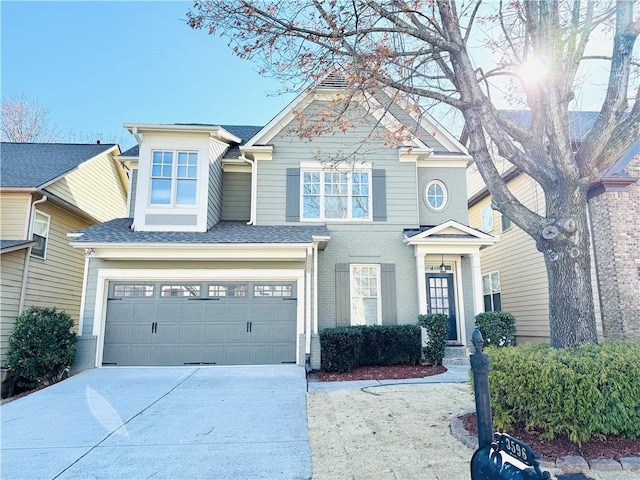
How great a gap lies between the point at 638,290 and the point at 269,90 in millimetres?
9565

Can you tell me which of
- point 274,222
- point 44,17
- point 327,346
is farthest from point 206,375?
point 44,17

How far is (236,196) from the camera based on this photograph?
1207cm

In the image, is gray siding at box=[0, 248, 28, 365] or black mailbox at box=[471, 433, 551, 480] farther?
gray siding at box=[0, 248, 28, 365]

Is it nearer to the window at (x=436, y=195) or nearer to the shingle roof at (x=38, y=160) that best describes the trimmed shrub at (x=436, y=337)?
the window at (x=436, y=195)

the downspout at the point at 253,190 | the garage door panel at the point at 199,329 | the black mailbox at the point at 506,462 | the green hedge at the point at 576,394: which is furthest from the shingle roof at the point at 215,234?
the black mailbox at the point at 506,462

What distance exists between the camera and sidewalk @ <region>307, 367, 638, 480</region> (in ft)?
12.1

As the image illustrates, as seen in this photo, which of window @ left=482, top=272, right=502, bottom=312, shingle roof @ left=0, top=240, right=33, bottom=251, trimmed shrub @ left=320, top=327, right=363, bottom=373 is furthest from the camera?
window @ left=482, top=272, right=502, bottom=312

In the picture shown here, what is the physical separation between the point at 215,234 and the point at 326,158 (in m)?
3.74

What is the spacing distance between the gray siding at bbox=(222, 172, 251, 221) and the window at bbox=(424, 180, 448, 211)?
5404 mm

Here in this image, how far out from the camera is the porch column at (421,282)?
10523 mm

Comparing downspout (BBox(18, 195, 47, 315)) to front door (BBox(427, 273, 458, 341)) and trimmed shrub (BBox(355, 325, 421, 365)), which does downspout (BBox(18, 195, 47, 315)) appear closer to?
trimmed shrub (BBox(355, 325, 421, 365))

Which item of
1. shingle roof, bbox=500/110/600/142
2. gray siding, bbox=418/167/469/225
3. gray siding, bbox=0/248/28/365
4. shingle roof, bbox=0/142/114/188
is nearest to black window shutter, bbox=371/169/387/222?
gray siding, bbox=418/167/469/225

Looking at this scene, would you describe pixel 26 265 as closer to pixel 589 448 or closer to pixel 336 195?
pixel 336 195

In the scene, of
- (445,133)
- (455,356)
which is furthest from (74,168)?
(455,356)
